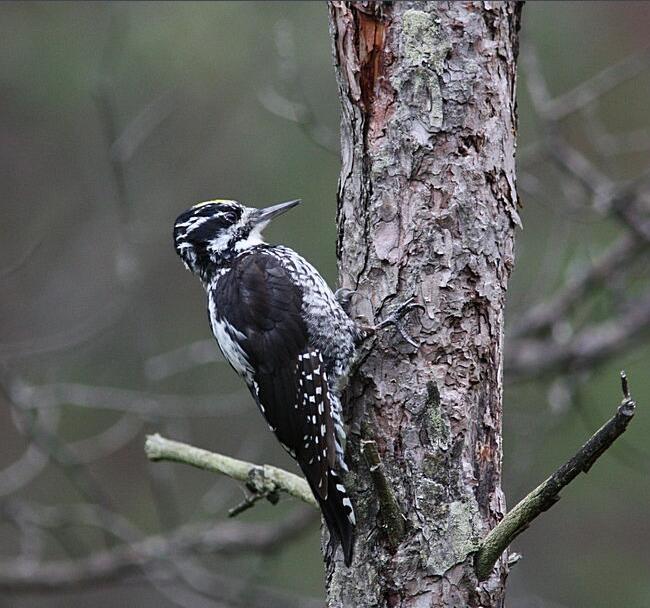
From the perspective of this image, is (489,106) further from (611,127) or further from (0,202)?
(0,202)

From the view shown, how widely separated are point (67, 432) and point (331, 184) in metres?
2.87

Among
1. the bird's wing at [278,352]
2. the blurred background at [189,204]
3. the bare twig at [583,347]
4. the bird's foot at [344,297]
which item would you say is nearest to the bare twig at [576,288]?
the bare twig at [583,347]

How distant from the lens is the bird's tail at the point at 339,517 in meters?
3.22

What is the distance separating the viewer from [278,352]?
392 cm

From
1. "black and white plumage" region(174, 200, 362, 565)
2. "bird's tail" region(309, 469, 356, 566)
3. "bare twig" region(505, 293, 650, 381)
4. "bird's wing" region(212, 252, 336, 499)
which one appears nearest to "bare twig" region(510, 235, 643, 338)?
"bare twig" region(505, 293, 650, 381)

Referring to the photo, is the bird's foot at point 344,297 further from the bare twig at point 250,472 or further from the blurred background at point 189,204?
the blurred background at point 189,204

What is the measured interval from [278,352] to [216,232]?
27.2 inches

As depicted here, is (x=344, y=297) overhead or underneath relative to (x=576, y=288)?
underneath

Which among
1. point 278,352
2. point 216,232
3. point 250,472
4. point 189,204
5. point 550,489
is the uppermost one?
point 189,204

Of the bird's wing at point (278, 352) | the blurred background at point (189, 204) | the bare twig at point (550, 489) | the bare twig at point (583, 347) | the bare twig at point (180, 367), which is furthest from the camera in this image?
the blurred background at point (189, 204)

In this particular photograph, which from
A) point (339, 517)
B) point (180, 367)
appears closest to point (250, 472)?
point (339, 517)

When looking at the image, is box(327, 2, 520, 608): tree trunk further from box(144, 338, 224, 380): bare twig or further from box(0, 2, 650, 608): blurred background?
box(0, 2, 650, 608): blurred background

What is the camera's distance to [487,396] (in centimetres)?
325

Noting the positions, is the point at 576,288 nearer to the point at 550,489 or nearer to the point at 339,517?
the point at 339,517
